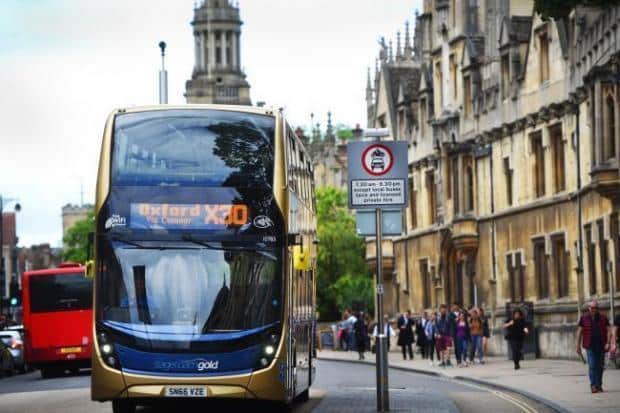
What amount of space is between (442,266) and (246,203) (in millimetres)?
41669

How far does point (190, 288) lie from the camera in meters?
23.9

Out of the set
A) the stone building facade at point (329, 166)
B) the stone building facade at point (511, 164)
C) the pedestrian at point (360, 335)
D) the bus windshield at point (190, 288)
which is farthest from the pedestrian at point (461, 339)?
the stone building facade at point (329, 166)

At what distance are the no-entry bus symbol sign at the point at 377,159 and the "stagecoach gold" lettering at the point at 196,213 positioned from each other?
2788 mm

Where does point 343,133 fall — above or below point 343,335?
above

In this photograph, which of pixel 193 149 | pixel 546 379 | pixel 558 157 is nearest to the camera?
pixel 193 149

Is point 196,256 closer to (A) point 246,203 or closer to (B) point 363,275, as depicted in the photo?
(A) point 246,203

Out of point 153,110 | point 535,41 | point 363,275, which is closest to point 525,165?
point 535,41

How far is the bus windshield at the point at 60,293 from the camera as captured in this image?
46219 mm

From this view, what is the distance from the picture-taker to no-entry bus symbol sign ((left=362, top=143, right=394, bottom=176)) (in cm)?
2598

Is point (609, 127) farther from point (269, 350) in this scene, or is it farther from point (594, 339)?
point (269, 350)

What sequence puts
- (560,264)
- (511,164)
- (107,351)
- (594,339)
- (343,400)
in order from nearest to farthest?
(107,351), (343,400), (594,339), (560,264), (511,164)

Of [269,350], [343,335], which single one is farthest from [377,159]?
[343,335]

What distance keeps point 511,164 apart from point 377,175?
31.3 meters

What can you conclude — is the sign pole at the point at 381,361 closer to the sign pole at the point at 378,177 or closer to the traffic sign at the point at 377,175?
the sign pole at the point at 378,177
